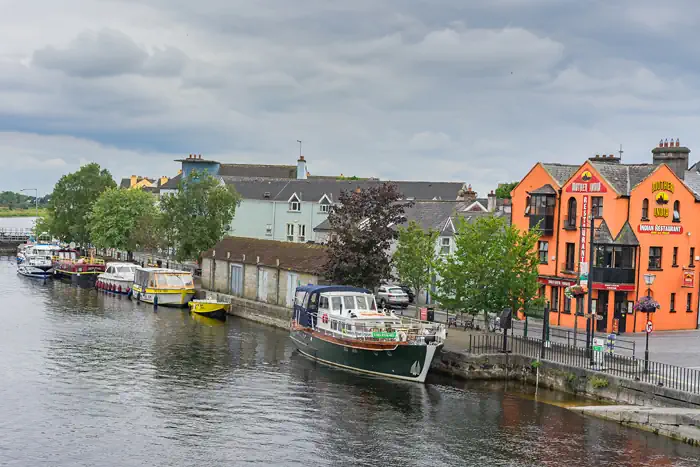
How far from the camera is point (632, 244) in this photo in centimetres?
5725

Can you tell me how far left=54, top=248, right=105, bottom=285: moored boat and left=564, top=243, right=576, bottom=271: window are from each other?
199 ft

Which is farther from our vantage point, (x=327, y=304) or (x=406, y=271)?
(x=406, y=271)


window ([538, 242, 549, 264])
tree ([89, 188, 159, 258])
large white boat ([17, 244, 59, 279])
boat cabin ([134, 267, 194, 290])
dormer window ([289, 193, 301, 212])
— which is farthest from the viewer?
tree ([89, 188, 159, 258])

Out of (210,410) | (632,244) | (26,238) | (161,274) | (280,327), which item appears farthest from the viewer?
(26,238)

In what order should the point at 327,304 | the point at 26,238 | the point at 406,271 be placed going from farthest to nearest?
the point at 26,238 < the point at 406,271 < the point at 327,304

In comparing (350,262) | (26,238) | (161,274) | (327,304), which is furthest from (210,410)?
(26,238)

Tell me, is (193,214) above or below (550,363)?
above

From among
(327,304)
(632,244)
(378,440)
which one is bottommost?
(378,440)

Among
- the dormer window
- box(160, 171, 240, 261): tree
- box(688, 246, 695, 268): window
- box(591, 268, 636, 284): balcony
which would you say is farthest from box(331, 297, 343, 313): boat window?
the dormer window

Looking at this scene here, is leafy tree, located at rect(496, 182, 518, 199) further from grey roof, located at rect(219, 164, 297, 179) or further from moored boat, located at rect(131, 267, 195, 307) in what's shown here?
moored boat, located at rect(131, 267, 195, 307)

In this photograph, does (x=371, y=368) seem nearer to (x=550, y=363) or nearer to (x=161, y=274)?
(x=550, y=363)

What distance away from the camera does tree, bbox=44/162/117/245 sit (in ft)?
440

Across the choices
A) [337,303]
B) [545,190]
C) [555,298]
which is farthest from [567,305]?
[337,303]

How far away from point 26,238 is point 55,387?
12736 centimetres
